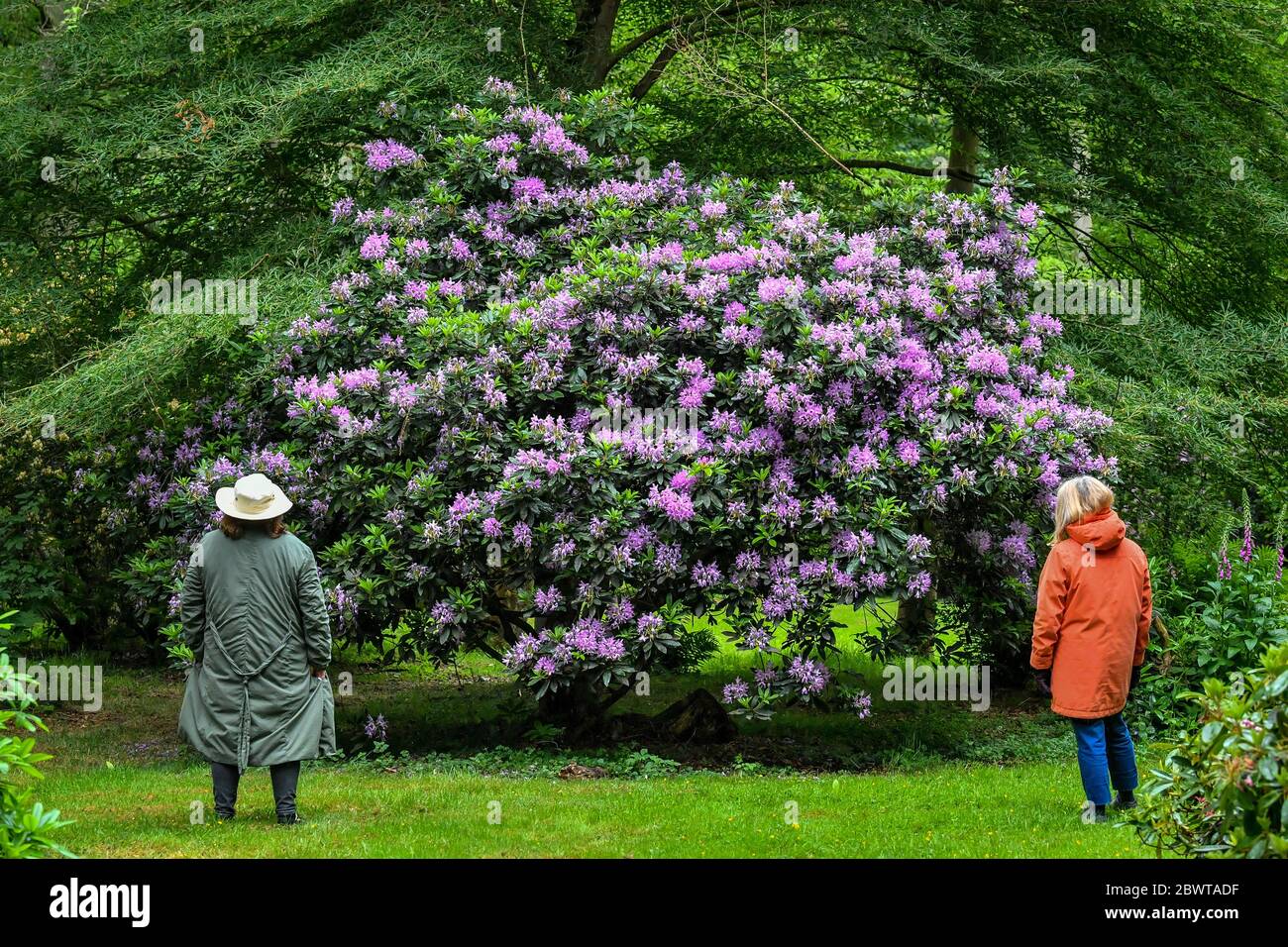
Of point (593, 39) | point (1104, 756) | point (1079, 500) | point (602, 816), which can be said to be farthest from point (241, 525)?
point (593, 39)

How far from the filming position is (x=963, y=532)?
29.9ft

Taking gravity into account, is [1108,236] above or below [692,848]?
above


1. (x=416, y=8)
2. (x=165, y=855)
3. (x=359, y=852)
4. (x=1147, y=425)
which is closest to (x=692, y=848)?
(x=359, y=852)

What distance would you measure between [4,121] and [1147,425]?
8.85 metres

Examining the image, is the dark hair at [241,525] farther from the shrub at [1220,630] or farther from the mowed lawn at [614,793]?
the shrub at [1220,630]

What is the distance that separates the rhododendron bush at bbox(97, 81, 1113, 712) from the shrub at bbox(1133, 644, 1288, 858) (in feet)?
11.1

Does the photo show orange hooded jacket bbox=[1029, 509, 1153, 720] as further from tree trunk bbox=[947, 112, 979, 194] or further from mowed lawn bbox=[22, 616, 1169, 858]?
tree trunk bbox=[947, 112, 979, 194]

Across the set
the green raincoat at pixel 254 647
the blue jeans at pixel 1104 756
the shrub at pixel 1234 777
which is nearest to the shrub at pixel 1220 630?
the blue jeans at pixel 1104 756

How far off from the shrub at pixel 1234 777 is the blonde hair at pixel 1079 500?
2.04 m

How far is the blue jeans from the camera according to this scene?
21.2ft

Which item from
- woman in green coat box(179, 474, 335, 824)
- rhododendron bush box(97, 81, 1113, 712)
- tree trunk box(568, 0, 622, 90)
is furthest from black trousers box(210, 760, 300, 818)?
tree trunk box(568, 0, 622, 90)

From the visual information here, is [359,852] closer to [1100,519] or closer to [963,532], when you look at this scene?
[1100,519]

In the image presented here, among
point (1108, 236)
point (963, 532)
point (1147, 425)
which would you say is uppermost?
point (1108, 236)

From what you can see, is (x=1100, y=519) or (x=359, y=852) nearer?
(x=359, y=852)
